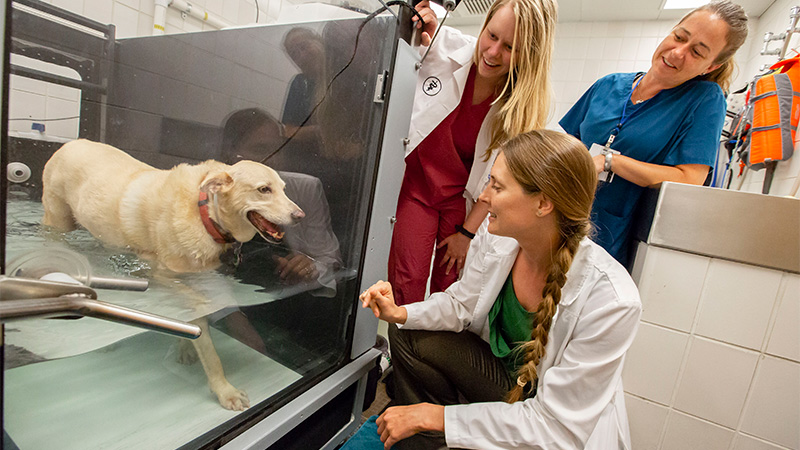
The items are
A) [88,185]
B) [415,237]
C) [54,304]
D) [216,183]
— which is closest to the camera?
[54,304]

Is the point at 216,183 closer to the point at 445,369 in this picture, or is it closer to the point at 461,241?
the point at 445,369

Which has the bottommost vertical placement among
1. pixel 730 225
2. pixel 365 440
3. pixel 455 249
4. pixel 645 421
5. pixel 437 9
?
pixel 365 440

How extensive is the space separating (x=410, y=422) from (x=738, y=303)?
896 millimetres

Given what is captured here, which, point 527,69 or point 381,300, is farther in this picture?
point 527,69

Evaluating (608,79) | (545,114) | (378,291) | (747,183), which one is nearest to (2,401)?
(378,291)

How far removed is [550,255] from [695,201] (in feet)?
1.38

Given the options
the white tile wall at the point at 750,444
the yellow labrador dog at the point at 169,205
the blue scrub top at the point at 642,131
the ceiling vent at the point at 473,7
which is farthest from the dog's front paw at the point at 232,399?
the ceiling vent at the point at 473,7

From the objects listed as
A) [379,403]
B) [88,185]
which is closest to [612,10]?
[379,403]

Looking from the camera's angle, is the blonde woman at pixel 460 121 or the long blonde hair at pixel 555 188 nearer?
the long blonde hair at pixel 555 188

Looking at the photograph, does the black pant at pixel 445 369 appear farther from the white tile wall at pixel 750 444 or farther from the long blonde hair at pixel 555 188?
the white tile wall at pixel 750 444

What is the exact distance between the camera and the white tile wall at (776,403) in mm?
900

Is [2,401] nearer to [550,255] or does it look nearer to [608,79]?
[550,255]

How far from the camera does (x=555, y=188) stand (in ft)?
2.55

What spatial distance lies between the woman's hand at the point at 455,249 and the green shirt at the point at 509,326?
0.31m
